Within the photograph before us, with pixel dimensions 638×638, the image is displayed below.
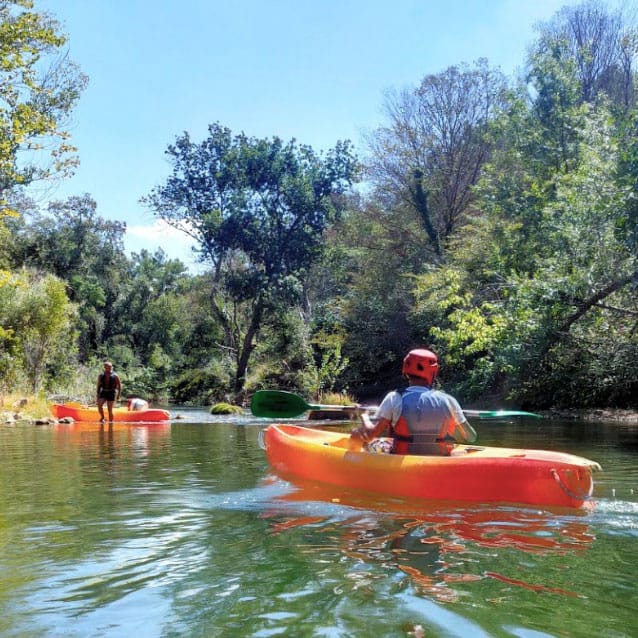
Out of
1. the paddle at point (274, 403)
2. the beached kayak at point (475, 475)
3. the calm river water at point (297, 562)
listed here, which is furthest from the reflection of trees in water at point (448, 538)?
the paddle at point (274, 403)

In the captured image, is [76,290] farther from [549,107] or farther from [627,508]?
[627,508]

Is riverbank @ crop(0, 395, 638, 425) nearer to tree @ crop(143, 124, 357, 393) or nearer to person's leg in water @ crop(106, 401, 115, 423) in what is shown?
person's leg in water @ crop(106, 401, 115, 423)

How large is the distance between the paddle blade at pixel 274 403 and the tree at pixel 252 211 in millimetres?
16488

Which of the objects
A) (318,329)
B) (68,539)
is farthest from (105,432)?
(318,329)

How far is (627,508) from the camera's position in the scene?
16.4 feet

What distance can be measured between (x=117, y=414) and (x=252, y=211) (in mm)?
13586

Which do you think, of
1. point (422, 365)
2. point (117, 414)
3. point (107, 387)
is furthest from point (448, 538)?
point (117, 414)

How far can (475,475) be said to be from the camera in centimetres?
516

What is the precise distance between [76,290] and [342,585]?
30635mm

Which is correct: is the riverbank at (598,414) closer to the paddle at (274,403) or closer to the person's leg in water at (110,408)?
the paddle at (274,403)

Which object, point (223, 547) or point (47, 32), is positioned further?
point (47, 32)

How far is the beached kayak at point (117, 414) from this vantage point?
1401cm

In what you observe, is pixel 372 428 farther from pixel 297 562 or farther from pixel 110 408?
pixel 110 408

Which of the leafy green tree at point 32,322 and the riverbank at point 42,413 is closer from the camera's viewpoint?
the riverbank at point 42,413
